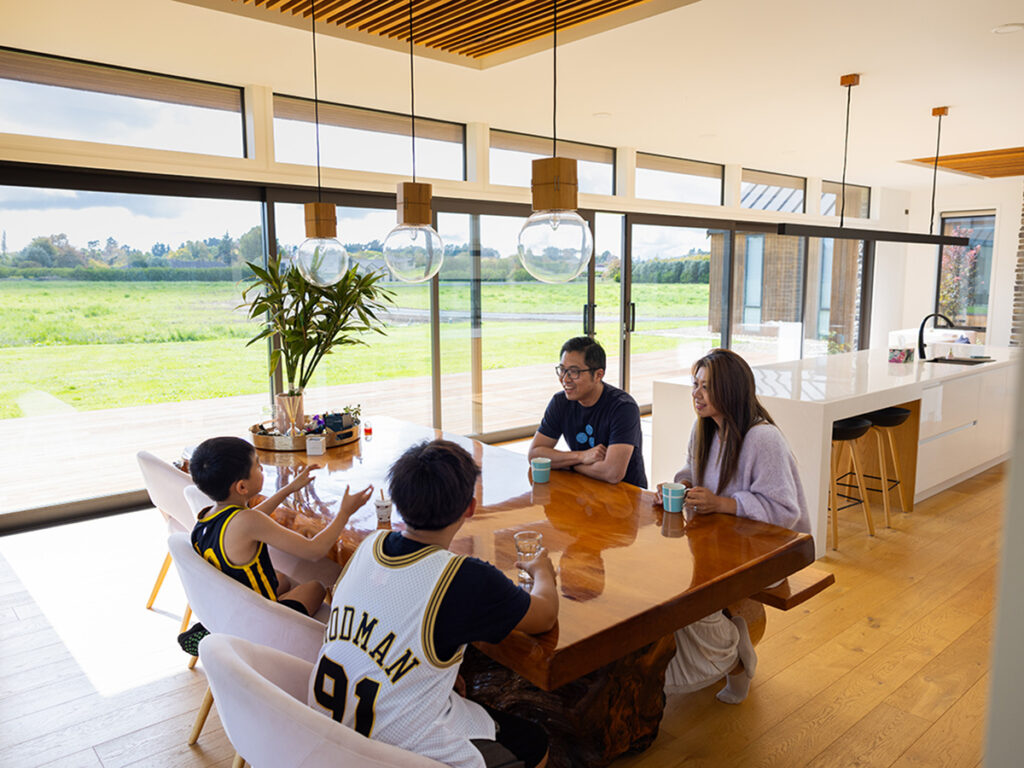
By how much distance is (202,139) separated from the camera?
4.88 metres

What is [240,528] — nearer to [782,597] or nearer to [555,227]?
[555,227]

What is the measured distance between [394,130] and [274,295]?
2513 millimetres

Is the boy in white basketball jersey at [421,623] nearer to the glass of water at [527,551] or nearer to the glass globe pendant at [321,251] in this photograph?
the glass of water at [527,551]

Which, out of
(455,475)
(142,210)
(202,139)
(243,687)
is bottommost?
(243,687)

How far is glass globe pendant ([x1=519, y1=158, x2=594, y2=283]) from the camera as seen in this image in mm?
2348

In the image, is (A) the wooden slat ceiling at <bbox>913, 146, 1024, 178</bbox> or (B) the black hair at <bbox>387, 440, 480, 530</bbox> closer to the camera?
(B) the black hair at <bbox>387, 440, 480, 530</bbox>

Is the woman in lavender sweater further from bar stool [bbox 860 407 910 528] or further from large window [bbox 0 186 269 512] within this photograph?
large window [bbox 0 186 269 512]

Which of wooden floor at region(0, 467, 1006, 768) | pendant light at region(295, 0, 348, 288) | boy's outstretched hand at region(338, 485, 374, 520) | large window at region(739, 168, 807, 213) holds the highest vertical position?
large window at region(739, 168, 807, 213)

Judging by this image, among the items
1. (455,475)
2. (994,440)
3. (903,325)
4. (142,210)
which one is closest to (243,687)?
(455,475)

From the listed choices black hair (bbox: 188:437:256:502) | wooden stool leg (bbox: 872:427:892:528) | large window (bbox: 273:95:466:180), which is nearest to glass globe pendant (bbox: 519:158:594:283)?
black hair (bbox: 188:437:256:502)

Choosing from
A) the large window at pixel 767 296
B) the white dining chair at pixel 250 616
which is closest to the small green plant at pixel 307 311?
the white dining chair at pixel 250 616

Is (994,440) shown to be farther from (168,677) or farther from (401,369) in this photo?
(168,677)

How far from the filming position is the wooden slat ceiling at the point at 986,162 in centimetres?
730

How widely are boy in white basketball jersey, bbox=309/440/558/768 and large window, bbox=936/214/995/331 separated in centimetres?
1010
